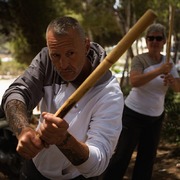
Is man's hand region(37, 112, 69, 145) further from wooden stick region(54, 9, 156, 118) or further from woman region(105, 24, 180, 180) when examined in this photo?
woman region(105, 24, 180, 180)

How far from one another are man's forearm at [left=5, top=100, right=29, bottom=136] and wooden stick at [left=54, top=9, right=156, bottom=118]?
0.96 ft

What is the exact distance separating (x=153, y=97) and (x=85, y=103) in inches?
74.7

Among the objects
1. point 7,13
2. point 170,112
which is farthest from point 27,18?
point 170,112

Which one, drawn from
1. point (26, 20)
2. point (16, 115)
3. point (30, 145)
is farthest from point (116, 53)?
point (26, 20)

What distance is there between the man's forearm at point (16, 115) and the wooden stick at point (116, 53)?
29 cm

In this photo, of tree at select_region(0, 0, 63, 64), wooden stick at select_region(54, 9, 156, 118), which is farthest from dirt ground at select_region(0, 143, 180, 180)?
tree at select_region(0, 0, 63, 64)

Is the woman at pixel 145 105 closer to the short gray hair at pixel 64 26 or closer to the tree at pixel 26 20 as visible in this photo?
the short gray hair at pixel 64 26

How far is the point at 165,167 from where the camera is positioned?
5125mm

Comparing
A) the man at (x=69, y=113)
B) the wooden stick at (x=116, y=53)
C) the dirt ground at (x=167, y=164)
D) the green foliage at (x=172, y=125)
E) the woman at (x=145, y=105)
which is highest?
the wooden stick at (x=116, y=53)

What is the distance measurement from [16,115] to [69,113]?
11.9 inches

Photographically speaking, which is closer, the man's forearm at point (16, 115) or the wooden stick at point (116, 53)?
the wooden stick at point (116, 53)

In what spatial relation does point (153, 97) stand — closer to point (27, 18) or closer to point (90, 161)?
point (90, 161)

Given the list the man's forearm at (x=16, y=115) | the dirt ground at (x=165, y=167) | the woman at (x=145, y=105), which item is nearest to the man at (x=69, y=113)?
the man's forearm at (x=16, y=115)

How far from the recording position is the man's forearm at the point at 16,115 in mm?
1573
